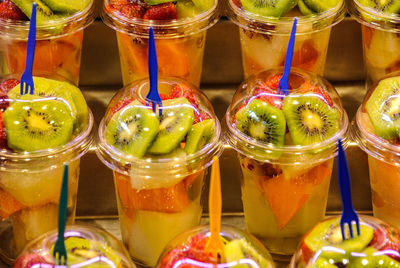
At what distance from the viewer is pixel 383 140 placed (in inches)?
82.4

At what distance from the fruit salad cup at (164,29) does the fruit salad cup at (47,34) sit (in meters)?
0.11

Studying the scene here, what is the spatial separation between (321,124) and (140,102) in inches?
21.5

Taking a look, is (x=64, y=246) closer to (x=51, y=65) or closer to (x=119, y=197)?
(x=119, y=197)

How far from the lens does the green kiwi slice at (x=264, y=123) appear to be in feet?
6.71

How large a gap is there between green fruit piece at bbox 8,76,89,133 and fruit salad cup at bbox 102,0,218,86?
1.08 ft

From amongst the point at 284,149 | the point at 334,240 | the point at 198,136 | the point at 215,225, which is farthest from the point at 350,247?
the point at 198,136

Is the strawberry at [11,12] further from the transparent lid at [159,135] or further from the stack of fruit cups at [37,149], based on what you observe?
Answer: the transparent lid at [159,135]

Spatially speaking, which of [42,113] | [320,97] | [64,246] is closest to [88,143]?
[42,113]

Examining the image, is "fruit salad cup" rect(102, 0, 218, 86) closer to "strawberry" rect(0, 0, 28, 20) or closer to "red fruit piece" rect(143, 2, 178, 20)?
"red fruit piece" rect(143, 2, 178, 20)

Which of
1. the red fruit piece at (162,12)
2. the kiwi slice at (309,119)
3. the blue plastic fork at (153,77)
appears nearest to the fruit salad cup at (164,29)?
the red fruit piece at (162,12)

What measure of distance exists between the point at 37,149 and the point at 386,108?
3.45 ft

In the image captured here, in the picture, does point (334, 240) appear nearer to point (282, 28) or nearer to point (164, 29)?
point (282, 28)

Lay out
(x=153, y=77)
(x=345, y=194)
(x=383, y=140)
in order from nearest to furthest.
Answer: (x=345, y=194), (x=153, y=77), (x=383, y=140)

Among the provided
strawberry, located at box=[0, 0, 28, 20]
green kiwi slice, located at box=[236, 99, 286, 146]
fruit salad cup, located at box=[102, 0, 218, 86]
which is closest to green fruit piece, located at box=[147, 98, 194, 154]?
green kiwi slice, located at box=[236, 99, 286, 146]
